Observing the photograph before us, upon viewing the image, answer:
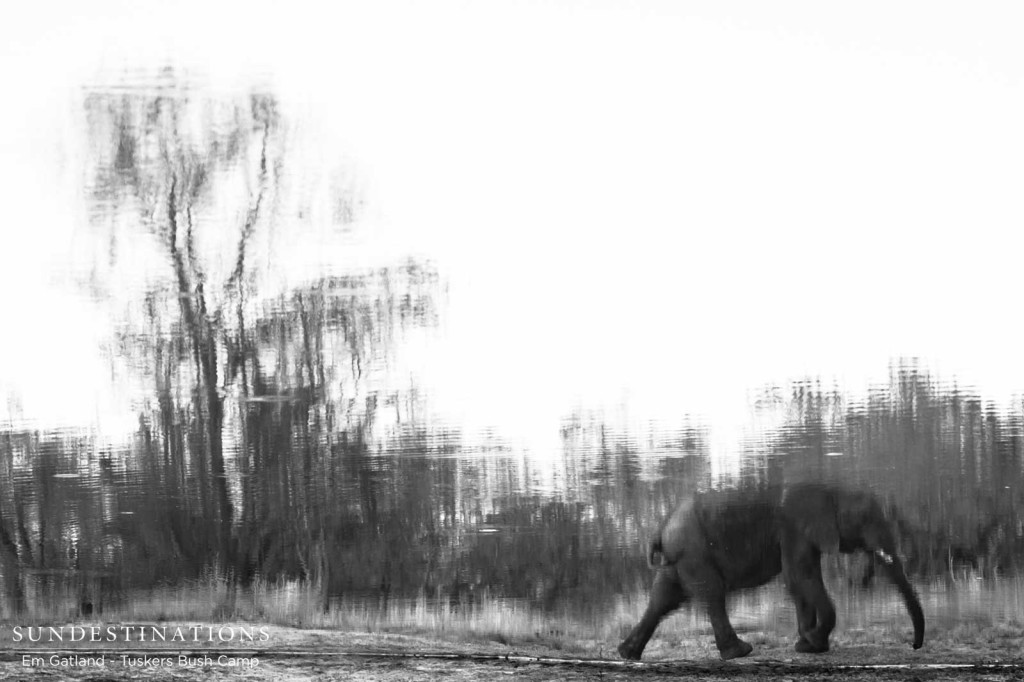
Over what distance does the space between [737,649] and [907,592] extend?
53 cm

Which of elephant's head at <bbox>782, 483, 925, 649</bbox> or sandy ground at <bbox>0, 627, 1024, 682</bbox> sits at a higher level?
elephant's head at <bbox>782, 483, 925, 649</bbox>

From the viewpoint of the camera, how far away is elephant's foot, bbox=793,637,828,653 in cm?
342

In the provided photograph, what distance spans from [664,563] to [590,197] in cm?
113

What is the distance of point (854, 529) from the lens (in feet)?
11.3

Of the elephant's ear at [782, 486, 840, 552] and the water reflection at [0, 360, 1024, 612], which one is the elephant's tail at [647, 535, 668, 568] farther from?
the elephant's ear at [782, 486, 840, 552]

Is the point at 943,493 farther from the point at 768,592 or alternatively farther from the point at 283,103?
the point at 283,103

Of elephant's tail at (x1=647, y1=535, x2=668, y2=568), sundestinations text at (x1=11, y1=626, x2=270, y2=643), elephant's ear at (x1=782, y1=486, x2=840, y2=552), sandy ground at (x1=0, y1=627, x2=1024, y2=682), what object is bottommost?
sandy ground at (x1=0, y1=627, x2=1024, y2=682)

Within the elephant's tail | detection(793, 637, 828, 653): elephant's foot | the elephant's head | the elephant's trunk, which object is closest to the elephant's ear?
the elephant's head

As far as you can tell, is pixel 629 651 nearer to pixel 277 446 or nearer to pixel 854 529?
pixel 854 529

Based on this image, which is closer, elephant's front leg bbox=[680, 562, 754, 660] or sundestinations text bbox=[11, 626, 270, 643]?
elephant's front leg bbox=[680, 562, 754, 660]

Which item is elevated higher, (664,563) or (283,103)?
(283,103)

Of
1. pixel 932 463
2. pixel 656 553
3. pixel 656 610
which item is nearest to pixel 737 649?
pixel 656 610

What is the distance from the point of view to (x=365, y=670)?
3.51m

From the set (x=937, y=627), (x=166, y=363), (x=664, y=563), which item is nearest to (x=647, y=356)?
(x=664, y=563)
